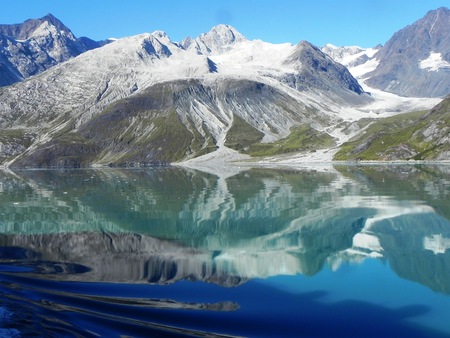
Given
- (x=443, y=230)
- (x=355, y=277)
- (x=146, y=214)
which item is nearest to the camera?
(x=355, y=277)

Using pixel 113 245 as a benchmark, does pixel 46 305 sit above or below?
below

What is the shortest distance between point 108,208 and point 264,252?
40083 millimetres

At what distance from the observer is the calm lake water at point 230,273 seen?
71.1ft

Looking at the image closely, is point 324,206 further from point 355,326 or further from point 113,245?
point 355,326

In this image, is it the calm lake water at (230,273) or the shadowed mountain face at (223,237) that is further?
the shadowed mountain face at (223,237)

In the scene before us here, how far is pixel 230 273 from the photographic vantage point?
106 ft

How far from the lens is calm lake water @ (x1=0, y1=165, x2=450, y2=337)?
71.1ft

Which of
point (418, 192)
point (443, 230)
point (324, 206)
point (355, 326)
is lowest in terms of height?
point (355, 326)

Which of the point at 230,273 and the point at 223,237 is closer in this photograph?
the point at 230,273

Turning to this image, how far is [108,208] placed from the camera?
2867 inches

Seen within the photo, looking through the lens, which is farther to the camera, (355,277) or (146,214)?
(146,214)

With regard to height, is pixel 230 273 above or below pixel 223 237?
below

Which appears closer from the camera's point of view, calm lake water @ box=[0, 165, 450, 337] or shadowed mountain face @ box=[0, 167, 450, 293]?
calm lake water @ box=[0, 165, 450, 337]

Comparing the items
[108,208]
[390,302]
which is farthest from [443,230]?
[108,208]
